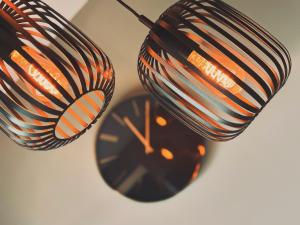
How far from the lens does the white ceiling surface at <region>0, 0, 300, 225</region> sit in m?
1.07

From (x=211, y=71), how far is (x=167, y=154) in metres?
0.55

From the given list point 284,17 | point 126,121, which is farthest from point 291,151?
point 126,121

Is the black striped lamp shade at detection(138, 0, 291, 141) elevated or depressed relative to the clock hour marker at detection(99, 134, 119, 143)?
elevated

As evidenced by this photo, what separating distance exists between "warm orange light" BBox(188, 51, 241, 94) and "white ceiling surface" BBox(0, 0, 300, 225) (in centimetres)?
52

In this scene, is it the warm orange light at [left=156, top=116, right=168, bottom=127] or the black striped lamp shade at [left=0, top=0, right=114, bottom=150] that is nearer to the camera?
the black striped lamp shade at [left=0, top=0, right=114, bottom=150]

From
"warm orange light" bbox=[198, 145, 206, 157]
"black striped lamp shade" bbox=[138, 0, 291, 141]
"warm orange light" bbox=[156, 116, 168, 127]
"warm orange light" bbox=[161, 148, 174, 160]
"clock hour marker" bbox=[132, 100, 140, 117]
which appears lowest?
"warm orange light" bbox=[161, 148, 174, 160]

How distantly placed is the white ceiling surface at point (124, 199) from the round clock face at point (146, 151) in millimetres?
43

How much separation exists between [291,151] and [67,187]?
0.69 metres

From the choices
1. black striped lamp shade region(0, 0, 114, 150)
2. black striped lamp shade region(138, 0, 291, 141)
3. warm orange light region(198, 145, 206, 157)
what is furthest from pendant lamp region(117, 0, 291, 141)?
warm orange light region(198, 145, 206, 157)

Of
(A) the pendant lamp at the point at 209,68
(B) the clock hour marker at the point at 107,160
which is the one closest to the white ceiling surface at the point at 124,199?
(B) the clock hour marker at the point at 107,160

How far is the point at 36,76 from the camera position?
0.57 metres

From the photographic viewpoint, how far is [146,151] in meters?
1.09

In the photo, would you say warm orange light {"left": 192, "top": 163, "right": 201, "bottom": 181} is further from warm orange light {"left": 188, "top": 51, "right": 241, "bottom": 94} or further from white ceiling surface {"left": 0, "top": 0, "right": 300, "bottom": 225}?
warm orange light {"left": 188, "top": 51, "right": 241, "bottom": 94}

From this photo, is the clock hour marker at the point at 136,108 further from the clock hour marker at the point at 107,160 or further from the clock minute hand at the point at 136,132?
the clock hour marker at the point at 107,160
